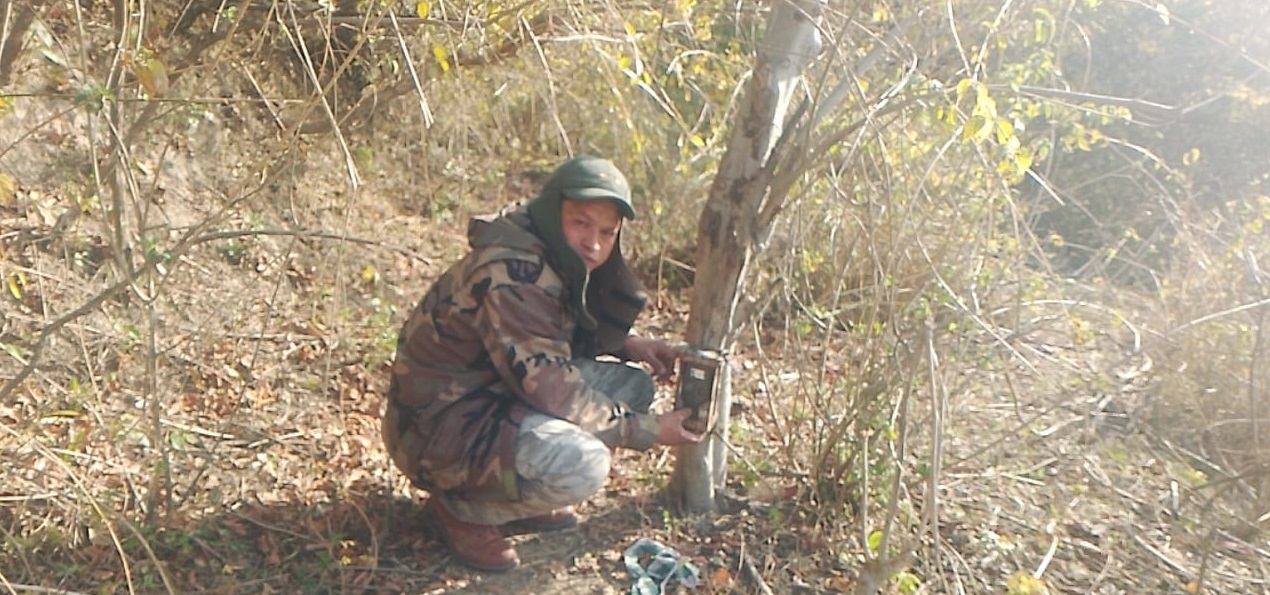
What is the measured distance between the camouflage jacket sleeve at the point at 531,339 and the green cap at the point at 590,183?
0.73 feet

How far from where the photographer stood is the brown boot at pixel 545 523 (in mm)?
3025

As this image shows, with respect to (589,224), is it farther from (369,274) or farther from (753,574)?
(369,274)

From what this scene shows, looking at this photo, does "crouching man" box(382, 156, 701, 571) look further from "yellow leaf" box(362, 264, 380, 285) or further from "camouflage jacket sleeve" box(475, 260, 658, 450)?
"yellow leaf" box(362, 264, 380, 285)

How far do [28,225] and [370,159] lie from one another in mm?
1442

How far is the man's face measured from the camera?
2.64 m

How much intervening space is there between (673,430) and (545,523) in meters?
0.61

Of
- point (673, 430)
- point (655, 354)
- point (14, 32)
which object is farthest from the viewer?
point (655, 354)

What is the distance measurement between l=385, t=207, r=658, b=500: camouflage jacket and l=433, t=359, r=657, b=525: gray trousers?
0.11 feet

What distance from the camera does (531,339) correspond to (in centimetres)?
258

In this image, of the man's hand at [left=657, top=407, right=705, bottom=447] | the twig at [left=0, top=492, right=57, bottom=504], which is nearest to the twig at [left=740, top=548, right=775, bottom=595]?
the man's hand at [left=657, top=407, right=705, bottom=447]

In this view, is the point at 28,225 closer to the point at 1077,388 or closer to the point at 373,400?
the point at 373,400

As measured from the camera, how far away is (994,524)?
10.4ft

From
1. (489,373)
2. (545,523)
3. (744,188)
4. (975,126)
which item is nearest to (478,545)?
(545,523)

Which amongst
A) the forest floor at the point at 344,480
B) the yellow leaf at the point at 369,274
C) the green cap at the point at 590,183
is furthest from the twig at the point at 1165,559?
the yellow leaf at the point at 369,274
